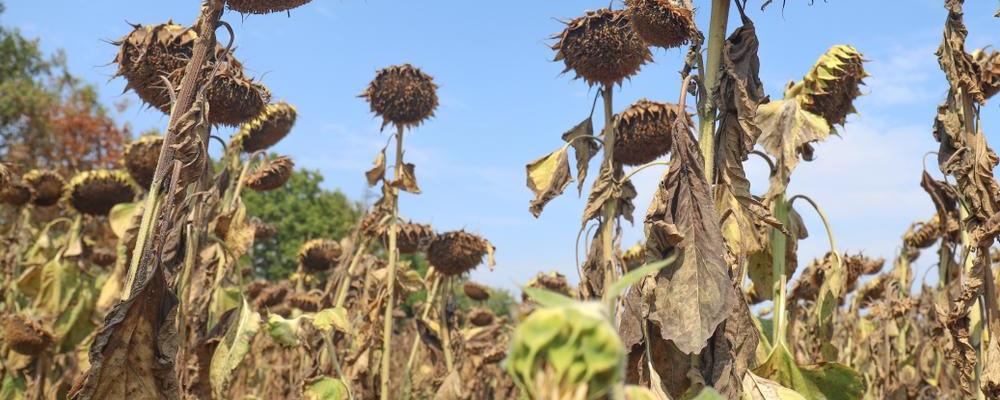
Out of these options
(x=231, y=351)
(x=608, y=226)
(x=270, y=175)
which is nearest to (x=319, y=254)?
(x=270, y=175)

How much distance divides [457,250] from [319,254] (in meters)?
2.55

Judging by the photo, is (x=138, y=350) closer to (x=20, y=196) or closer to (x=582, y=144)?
(x=582, y=144)

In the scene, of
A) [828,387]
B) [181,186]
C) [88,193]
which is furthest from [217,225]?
[828,387]

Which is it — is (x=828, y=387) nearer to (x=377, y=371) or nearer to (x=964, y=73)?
(x=964, y=73)

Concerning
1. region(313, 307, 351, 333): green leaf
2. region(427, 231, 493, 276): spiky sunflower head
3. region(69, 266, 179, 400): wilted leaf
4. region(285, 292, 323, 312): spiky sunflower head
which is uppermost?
region(427, 231, 493, 276): spiky sunflower head

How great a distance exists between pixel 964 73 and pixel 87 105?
26119mm

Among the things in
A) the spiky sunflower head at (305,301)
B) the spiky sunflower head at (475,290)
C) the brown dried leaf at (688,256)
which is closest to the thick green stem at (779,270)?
the brown dried leaf at (688,256)

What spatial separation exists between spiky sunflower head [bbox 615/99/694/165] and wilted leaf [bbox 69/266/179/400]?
1934 mm

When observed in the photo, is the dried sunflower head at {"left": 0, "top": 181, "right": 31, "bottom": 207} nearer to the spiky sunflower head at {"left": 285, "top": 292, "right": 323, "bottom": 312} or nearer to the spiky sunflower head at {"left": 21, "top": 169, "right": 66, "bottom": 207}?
the spiky sunflower head at {"left": 21, "top": 169, "right": 66, "bottom": 207}

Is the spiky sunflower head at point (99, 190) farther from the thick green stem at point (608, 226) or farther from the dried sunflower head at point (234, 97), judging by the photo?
the thick green stem at point (608, 226)

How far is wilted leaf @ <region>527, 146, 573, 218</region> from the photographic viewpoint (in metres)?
2.76

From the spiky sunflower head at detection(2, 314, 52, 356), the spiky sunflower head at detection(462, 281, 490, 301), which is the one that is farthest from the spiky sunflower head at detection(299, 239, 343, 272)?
the spiky sunflower head at detection(2, 314, 52, 356)

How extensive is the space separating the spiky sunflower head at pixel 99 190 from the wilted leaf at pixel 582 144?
3.41 metres

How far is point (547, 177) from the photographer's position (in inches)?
109
